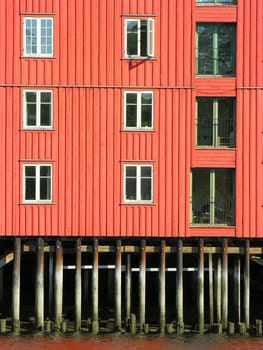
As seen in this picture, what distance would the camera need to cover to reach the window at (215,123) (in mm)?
40000

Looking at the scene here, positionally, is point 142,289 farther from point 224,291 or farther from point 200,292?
point 224,291

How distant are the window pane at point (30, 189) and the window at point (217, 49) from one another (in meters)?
8.30

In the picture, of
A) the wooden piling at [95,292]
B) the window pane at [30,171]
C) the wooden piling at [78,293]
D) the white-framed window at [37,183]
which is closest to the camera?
the wooden piling at [95,292]

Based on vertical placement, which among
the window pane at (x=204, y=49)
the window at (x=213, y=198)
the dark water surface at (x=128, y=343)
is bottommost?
the dark water surface at (x=128, y=343)

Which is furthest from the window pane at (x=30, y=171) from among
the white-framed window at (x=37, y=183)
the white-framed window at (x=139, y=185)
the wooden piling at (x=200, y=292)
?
the wooden piling at (x=200, y=292)

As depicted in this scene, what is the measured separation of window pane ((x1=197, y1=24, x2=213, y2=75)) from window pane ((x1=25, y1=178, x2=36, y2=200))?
8339mm

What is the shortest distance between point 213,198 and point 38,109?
815 centimetres

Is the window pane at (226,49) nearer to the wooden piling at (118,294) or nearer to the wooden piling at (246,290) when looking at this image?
the wooden piling at (246,290)

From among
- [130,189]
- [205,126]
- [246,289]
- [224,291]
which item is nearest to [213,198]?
[205,126]

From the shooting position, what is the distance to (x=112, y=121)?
39.7 meters

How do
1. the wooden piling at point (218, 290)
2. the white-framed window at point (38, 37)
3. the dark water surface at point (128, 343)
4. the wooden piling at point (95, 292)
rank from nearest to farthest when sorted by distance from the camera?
the dark water surface at point (128, 343) < the wooden piling at point (95, 292) < the white-framed window at point (38, 37) < the wooden piling at point (218, 290)

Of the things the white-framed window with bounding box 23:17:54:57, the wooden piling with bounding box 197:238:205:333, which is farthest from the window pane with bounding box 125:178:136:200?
the white-framed window with bounding box 23:17:54:57

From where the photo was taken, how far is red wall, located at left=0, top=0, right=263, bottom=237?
39.5 metres

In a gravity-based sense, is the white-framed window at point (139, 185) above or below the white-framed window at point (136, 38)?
below
